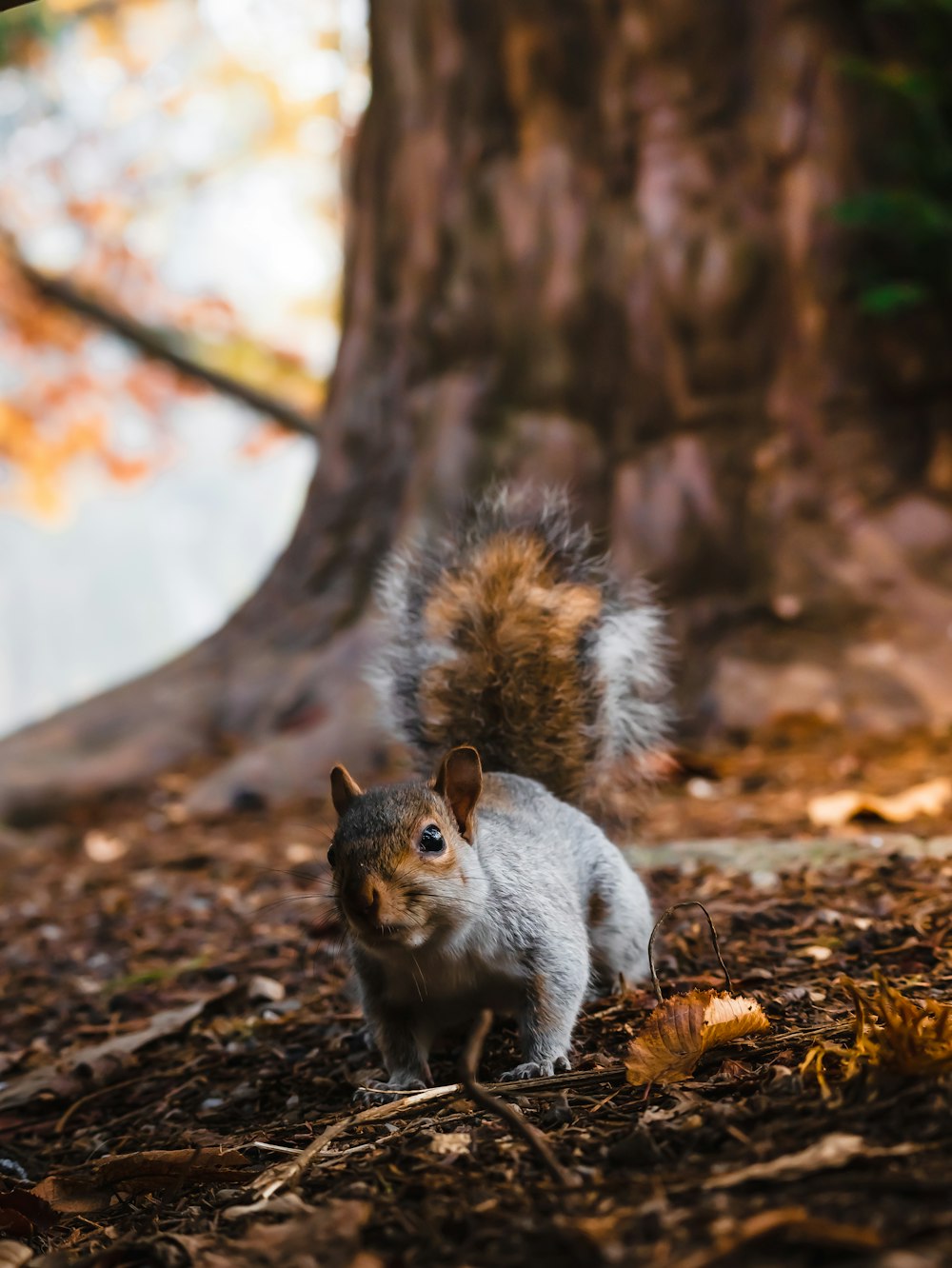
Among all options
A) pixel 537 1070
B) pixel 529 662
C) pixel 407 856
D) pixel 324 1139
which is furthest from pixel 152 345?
pixel 324 1139

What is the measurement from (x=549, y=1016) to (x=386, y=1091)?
27 cm

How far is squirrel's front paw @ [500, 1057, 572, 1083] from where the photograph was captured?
1.72 metres

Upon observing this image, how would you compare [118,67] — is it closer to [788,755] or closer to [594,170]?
[594,170]

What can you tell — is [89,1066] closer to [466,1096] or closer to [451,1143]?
[466,1096]

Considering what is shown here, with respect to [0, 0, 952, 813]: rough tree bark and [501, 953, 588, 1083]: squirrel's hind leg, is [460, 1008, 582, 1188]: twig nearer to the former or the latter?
[501, 953, 588, 1083]: squirrel's hind leg

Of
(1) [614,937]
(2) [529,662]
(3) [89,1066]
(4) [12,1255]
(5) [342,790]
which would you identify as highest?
(2) [529,662]

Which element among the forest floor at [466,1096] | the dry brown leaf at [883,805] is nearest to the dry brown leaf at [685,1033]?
the forest floor at [466,1096]

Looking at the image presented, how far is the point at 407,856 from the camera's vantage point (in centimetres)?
167

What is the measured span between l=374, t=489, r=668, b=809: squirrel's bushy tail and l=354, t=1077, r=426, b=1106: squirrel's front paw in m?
0.68

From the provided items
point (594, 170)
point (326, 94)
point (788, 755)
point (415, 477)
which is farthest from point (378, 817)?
point (326, 94)

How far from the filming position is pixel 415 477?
491 cm

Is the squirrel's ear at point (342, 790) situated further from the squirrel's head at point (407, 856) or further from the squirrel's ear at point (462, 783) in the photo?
the squirrel's ear at point (462, 783)

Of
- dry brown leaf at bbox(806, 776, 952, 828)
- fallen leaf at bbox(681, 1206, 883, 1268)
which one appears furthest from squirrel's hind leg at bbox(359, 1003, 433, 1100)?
dry brown leaf at bbox(806, 776, 952, 828)

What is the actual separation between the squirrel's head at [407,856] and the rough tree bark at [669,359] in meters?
2.69
